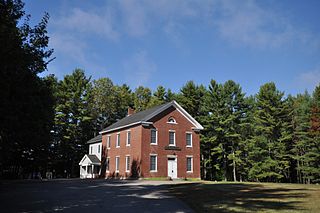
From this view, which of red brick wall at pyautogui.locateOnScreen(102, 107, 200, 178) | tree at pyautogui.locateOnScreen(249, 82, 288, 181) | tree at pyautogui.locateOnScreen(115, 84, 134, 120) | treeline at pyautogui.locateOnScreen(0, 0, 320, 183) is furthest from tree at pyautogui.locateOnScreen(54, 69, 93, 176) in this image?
tree at pyautogui.locateOnScreen(249, 82, 288, 181)

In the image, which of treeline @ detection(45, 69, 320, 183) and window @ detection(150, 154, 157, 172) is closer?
window @ detection(150, 154, 157, 172)

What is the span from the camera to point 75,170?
200 ft

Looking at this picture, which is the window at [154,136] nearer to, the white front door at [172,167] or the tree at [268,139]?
the white front door at [172,167]

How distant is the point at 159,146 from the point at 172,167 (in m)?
2.92

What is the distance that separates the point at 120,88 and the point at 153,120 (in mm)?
32580

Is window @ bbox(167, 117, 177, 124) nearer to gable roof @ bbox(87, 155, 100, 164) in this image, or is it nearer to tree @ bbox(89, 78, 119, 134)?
gable roof @ bbox(87, 155, 100, 164)

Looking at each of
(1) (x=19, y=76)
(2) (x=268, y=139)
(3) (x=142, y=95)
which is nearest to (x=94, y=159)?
(3) (x=142, y=95)

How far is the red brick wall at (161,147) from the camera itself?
109 ft

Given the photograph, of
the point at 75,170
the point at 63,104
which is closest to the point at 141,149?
the point at 63,104

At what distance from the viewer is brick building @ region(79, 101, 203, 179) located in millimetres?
33312

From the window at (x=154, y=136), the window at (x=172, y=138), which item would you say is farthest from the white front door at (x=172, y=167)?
the window at (x=154, y=136)

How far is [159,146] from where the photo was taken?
3409 centimetres

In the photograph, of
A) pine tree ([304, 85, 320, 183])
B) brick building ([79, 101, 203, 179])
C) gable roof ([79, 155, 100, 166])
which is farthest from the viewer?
gable roof ([79, 155, 100, 166])

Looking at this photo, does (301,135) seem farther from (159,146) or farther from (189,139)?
(159,146)
